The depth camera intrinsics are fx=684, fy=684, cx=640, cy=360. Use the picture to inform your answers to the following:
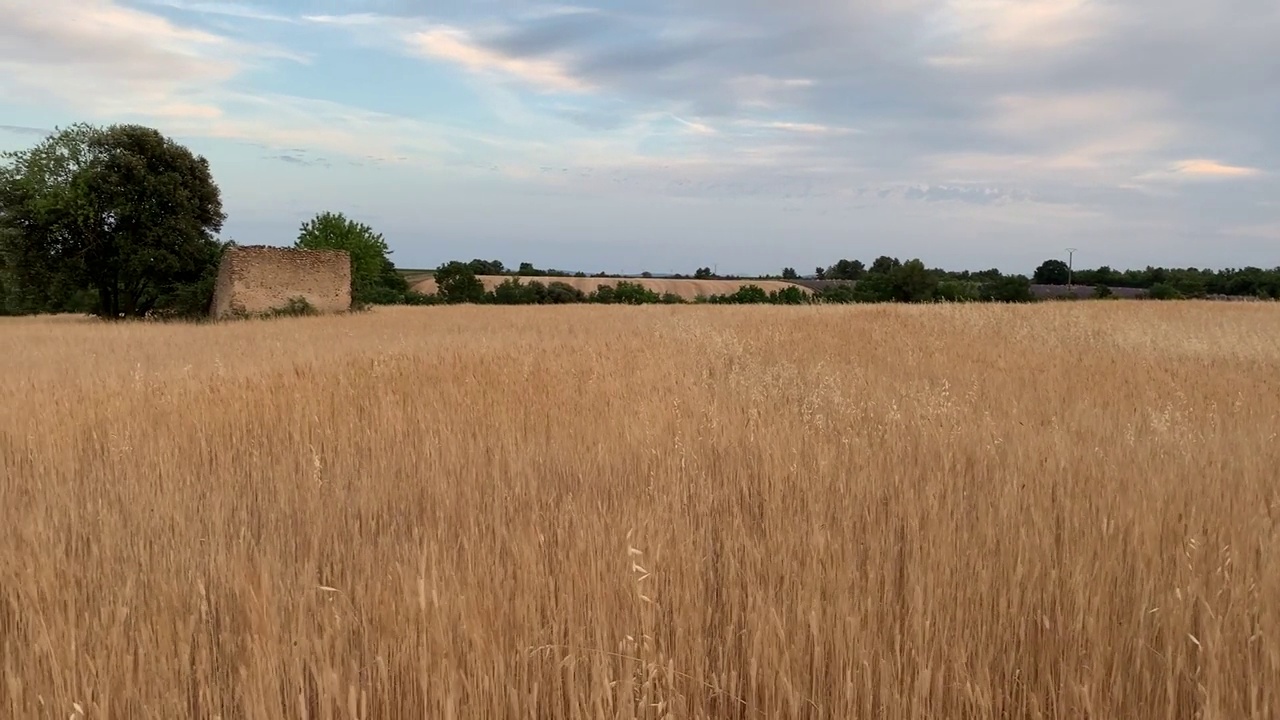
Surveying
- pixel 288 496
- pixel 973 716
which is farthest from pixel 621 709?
pixel 288 496

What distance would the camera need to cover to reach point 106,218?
28.3 m

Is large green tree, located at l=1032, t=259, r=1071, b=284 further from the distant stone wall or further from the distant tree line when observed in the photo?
the distant stone wall

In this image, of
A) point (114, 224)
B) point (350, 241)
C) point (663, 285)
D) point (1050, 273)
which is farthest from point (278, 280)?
point (1050, 273)

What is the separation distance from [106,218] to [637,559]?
34852 millimetres

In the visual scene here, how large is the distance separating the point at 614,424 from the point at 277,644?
292 cm

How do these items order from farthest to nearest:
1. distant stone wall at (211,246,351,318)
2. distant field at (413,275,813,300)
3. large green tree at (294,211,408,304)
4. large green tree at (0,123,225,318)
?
distant field at (413,275,813,300), large green tree at (294,211,408,304), large green tree at (0,123,225,318), distant stone wall at (211,246,351,318)

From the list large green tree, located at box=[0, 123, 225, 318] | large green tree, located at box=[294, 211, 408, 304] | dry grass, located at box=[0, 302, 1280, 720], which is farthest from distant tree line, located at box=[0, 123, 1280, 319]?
dry grass, located at box=[0, 302, 1280, 720]

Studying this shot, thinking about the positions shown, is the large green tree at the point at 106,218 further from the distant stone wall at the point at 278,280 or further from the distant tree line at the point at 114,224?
the distant stone wall at the point at 278,280

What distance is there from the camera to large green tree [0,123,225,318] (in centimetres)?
2761

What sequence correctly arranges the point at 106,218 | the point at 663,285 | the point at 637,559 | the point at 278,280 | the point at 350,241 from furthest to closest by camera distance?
the point at 663,285, the point at 350,241, the point at 106,218, the point at 278,280, the point at 637,559

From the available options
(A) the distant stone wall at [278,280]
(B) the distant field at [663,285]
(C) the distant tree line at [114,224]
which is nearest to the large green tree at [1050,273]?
(B) the distant field at [663,285]

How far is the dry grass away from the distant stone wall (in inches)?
842

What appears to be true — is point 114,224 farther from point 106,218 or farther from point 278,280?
point 278,280

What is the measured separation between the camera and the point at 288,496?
3145 millimetres
